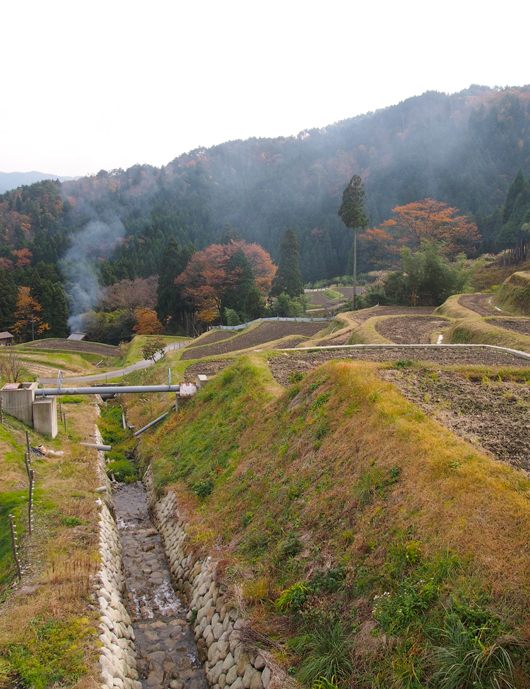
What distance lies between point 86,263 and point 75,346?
2934 centimetres

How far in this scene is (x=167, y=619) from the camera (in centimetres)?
764

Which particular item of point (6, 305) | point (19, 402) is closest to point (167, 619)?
point (19, 402)

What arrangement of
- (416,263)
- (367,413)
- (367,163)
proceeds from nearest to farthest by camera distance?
(367,413) → (416,263) → (367,163)

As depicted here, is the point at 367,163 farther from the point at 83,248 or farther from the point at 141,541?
the point at 141,541

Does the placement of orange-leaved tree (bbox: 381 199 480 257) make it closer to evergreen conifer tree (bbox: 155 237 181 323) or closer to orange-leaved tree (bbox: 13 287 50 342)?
evergreen conifer tree (bbox: 155 237 181 323)

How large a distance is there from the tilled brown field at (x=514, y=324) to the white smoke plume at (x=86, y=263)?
1869 inches

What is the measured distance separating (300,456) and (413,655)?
4.26m

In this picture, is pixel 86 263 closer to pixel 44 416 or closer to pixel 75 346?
pixel 75 346

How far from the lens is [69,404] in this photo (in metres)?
19.2

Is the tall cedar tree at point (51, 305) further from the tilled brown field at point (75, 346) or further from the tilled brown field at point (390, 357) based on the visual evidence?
the tilled brown field at point (390, 357)

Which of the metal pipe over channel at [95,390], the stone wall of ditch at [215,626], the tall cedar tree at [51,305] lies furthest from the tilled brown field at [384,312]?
the tall cedar tree at [51,305]

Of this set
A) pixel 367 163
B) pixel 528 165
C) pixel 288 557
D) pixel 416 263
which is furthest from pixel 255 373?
pixel 367 163

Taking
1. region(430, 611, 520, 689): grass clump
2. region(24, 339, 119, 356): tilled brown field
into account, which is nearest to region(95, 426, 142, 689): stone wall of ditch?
region(430, 611, 520, 689): grass clump

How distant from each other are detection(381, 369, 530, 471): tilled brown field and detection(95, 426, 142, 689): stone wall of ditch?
5641 mm
